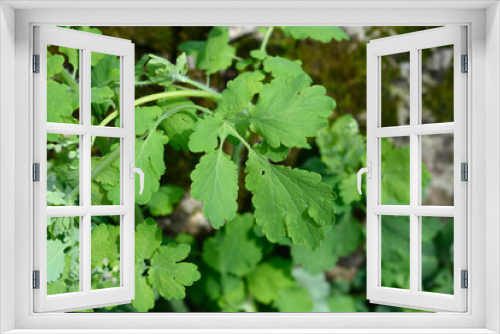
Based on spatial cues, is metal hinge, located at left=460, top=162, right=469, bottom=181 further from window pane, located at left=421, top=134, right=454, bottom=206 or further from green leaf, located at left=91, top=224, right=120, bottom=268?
green leaf, located at left=91, top=224, right=120, bottom=268

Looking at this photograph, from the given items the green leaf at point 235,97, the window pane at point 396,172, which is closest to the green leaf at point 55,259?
the green leaf at point 235,97

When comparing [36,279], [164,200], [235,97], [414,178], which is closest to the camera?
[36,279]

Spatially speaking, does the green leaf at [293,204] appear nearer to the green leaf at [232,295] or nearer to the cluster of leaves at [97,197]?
the cluster of leaves at [97,197]

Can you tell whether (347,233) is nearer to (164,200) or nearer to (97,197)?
(164,200)

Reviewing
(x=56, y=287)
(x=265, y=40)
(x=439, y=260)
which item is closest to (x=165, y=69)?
(x=265, y=40)

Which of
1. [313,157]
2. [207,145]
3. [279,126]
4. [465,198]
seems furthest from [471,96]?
[313,157]

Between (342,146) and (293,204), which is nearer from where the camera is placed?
(293,204)

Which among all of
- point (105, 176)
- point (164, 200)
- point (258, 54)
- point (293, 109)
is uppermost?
point (258, 54)

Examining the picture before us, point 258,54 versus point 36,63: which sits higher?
point 258,54
